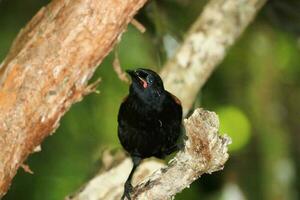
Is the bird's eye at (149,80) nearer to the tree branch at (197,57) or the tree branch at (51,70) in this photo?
the tree branch at (51,70)

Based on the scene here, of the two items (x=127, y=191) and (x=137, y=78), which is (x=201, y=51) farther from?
(x=127, y=191)

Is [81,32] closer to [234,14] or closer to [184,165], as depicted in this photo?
[184,165]

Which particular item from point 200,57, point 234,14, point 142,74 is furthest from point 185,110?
point 142,74

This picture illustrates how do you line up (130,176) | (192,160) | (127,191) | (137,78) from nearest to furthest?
(192,160)
(137,78)
(127,191)
(130,176)

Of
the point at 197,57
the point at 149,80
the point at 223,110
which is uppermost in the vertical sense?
the point at 149,80

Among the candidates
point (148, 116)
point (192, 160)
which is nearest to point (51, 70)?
point (148, 116)

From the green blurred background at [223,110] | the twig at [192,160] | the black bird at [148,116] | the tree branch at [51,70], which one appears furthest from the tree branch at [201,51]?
the twig at [192,160]
